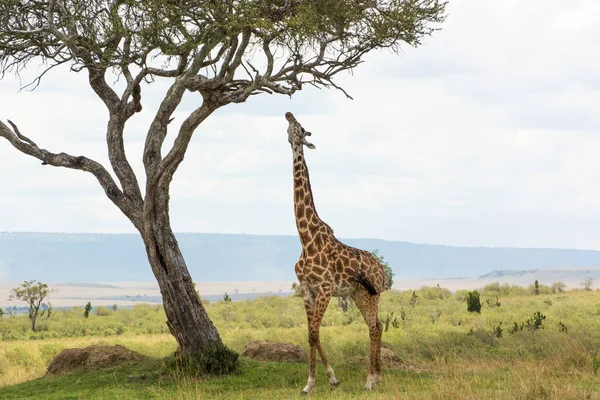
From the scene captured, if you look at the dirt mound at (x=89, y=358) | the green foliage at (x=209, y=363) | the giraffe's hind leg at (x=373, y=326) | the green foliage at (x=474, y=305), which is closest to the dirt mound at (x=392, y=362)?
the giraffe's hind leg at (x=373, y=326)

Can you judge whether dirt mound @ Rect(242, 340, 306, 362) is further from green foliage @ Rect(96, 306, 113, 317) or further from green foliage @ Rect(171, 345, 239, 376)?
green foliage @ Rect(96, 306, 113, 317)

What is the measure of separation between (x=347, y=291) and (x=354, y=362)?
4.35 meters

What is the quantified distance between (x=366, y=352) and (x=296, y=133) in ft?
28.5

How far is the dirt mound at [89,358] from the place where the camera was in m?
18.9

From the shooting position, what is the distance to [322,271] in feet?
47.9

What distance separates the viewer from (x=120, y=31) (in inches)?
661

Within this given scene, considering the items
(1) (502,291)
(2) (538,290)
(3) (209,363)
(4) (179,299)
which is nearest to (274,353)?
(3) (209,363)

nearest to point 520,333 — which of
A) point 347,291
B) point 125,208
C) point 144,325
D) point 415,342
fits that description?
point 415,342

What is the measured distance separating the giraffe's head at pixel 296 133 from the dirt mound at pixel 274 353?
20.8 ft

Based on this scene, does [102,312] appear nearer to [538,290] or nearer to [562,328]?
[538,290]

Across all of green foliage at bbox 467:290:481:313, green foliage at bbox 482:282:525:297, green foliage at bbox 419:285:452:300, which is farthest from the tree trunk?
green foliage at bbox 482:282:525:297

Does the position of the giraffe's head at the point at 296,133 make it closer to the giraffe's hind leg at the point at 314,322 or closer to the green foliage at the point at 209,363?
the giraffe's hind leg at the point at 314,322

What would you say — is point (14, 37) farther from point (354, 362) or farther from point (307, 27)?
point (354, 362)

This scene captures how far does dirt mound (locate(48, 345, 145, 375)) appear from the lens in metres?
18.9
